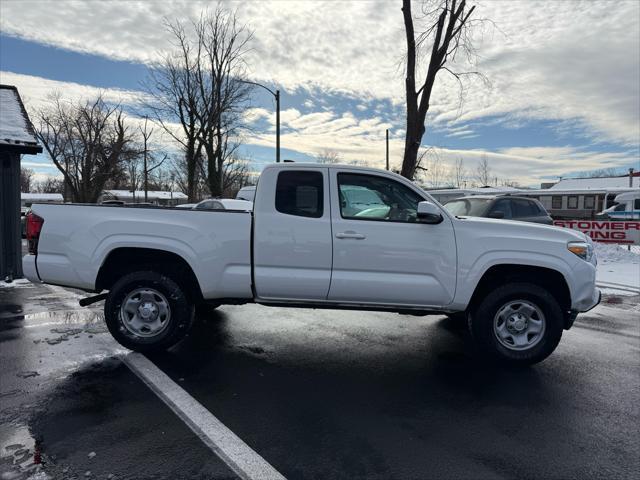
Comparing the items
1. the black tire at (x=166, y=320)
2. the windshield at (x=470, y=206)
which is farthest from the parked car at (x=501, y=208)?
the black tire at (x=166, y=320)

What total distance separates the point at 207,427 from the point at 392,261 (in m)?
2.28

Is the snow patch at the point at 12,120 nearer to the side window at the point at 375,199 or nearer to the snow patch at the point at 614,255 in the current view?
the side window at the point at 375,199

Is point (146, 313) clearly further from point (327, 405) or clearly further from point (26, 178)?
point (26, 178)

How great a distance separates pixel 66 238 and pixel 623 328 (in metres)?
7.36

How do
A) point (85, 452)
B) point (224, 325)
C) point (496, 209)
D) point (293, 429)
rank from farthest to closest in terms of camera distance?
point (496, 209)
point (224, 325)
point (293, 429)
point (85, 452)

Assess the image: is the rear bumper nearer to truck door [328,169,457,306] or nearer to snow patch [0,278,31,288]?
truck door [328,169,457,306]

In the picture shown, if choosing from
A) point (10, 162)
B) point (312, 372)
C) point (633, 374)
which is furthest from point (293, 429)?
point (10, 162)

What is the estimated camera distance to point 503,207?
439 inches

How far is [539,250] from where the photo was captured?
4438 mm

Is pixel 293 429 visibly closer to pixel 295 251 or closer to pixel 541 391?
pixel 295 251

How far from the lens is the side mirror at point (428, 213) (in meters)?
4.26

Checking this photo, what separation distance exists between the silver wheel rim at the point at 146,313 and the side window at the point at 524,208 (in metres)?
9.43

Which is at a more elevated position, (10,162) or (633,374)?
(10,162)

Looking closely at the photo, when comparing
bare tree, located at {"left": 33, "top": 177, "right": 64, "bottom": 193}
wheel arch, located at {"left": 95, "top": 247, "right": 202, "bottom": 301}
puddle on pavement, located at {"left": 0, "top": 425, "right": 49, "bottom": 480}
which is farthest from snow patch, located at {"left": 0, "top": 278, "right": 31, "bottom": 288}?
bare tree, located at {"left": 33, "top": 177, "right": 64, "bottom": 193}
